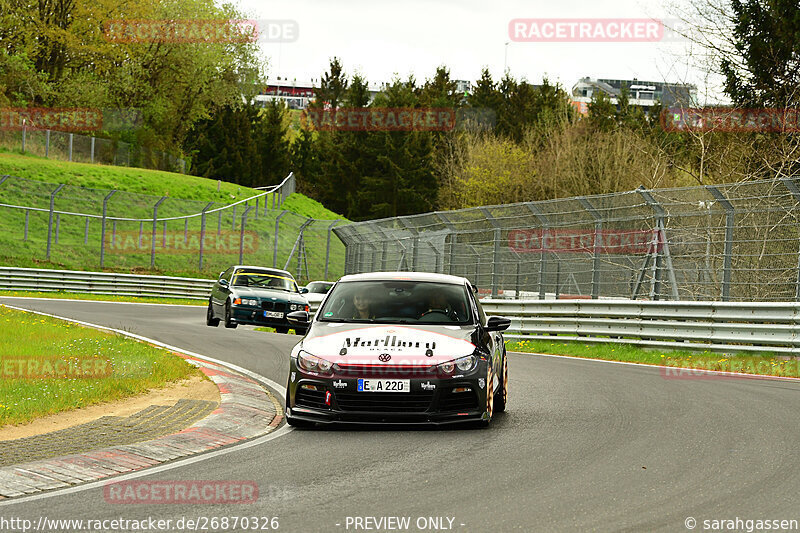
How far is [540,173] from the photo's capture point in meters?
61.8

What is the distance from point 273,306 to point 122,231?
76.8 feet

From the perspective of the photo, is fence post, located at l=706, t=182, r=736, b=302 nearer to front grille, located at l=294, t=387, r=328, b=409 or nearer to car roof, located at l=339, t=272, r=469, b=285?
car roof, located at l=339, t=272, r=469, b=285

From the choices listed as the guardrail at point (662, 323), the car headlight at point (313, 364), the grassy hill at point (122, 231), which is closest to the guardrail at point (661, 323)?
the guardrail at point (662, 323)

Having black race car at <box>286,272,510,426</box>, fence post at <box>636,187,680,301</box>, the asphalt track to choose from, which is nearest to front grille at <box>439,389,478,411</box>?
black race car at <box>286,272,510,426</box>

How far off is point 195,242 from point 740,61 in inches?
1063

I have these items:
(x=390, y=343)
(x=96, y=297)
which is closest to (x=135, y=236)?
(x=96, y=297)

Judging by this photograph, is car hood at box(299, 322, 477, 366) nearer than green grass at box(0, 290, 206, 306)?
Yes

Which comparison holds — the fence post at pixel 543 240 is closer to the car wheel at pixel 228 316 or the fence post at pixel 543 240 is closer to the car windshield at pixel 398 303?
the car wheel at pixel 228 316

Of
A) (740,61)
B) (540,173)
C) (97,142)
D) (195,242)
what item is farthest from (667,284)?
(97,142)

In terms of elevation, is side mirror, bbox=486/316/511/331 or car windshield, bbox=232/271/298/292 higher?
side mirror, bbox=486/316/511/331

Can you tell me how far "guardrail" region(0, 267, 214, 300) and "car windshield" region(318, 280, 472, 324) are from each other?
30.2 metres

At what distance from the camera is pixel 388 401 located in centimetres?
872

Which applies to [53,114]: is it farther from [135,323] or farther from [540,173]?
[135,323]

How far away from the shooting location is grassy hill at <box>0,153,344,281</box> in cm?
4212
